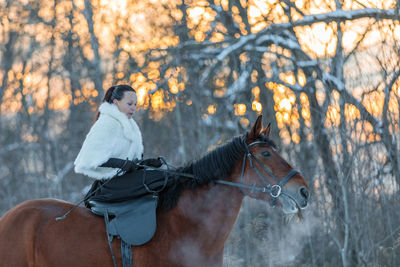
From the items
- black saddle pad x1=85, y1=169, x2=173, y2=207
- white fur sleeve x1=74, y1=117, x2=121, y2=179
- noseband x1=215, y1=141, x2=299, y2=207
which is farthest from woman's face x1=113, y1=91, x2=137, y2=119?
noseband x1=215, y1=141, x2=299, y2=207

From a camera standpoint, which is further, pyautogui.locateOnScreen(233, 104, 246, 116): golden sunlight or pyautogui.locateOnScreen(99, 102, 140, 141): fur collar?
pyautogui.locateOnScreen(233, 104, 246, 116): golden sunlight

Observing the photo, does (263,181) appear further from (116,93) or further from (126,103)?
(116,93)

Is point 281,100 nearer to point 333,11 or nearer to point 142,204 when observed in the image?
point 333,11

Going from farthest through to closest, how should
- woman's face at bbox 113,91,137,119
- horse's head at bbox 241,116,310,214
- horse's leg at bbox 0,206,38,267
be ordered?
woman's face at bbox 113,91,137,119
horse's leg at bbox 0,206,38,267
horse's head at bbox 241,116,310,214

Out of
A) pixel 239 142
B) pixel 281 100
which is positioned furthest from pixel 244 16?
pixel 239 142

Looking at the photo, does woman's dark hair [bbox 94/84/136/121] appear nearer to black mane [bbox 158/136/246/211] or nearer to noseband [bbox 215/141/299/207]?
black mane [bbox 158/136/246/211]

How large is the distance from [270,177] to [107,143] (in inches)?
54.9

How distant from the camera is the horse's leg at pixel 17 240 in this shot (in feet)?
15.2

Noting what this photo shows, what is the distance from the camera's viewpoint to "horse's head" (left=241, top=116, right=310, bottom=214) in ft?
14.3

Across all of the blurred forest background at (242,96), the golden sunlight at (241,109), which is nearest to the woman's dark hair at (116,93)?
the blurred forest background at (242,96)

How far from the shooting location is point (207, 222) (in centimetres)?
453

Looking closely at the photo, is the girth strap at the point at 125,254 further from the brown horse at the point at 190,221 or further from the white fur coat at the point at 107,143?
the white fur coat at the point at 107,143

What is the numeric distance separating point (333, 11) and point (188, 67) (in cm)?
426

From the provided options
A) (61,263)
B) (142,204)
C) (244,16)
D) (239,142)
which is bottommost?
(61,263)
